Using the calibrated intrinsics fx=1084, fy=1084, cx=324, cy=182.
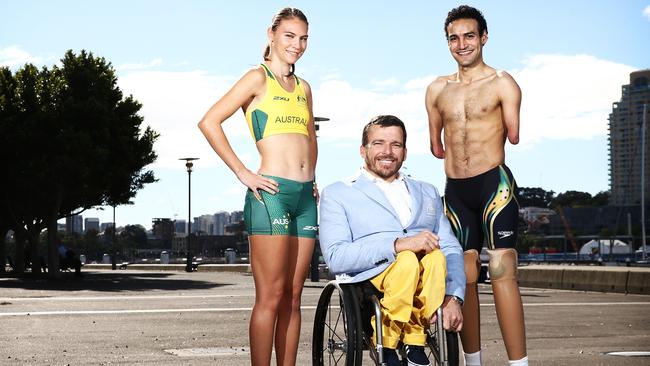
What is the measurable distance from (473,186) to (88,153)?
3915 centimetres

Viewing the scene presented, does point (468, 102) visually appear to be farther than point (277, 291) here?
Yes

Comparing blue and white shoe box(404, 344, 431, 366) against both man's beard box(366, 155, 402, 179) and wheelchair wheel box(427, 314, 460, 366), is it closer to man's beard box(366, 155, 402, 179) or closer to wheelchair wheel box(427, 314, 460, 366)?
wheelchair wheel box(427, 314, 460, 366)

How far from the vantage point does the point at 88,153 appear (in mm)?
44031

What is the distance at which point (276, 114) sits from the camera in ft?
19.2

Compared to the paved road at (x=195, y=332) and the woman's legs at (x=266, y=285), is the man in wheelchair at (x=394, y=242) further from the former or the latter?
the paved road at (x=195, y=332)

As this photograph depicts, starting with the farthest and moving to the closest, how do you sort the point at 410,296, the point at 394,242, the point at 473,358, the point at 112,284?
1. the point at 112,284
2. the point at 473,358
3. the point at 394,242
4. the point at 410,296

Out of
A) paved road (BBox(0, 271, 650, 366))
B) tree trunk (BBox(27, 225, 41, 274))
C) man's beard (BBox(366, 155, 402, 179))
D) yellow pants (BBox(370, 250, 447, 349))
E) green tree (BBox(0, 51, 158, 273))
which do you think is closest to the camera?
yellow pants (BBox(370, 250, 447, 349))

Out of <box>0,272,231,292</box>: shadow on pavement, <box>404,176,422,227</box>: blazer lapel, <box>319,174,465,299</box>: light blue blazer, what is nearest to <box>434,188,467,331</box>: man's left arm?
<box>319,174,465,299</box>: light blue blazer

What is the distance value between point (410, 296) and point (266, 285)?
0.90 meters

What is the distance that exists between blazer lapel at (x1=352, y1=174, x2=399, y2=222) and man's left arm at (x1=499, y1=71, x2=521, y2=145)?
1.01 metres

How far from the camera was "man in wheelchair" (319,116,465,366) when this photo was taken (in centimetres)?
526

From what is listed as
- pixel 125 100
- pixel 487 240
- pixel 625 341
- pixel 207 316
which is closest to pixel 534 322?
pixel 625 341

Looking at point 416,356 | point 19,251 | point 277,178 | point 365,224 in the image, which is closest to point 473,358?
point 416,356

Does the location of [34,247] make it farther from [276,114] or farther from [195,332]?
[276,114]
